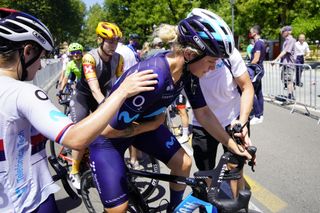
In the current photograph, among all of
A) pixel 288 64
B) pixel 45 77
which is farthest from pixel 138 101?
pixel 45 77

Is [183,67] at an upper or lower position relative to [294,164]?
upper

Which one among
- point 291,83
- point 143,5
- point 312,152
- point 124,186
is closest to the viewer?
point 124,186

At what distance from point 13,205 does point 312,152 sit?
5457mm

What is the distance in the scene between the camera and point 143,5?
40969mm

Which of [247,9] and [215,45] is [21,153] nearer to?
[215,45]

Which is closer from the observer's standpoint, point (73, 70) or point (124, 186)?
point (124, 186)

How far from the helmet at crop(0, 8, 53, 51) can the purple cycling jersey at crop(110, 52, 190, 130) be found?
1.91 ft

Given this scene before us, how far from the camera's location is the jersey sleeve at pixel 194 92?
2.72 metres

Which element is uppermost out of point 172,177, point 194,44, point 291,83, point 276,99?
point 194,44

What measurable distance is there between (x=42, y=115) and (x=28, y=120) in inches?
4.4

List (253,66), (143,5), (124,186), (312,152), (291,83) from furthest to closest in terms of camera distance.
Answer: (143,5) → (291,83) → (312,152) → (253,66) → (124,186)

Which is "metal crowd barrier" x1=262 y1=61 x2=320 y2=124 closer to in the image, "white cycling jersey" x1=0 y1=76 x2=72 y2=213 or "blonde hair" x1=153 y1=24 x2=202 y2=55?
"blonde hair" x1=153 y1=24 x2=202 y2=55

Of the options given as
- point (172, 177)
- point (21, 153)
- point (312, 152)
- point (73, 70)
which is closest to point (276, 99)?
point (312, 152)

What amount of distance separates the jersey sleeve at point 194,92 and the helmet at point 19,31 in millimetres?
1104
